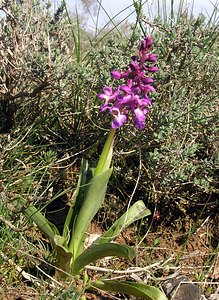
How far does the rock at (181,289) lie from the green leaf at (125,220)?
0.30 meters

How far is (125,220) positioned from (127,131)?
471mm

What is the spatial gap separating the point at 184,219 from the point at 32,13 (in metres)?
1.26

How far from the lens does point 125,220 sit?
220 centimetres

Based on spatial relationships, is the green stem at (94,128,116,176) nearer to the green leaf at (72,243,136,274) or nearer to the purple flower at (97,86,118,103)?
the purple flower at (97,86,118,103)

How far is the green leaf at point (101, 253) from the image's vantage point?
186 cm

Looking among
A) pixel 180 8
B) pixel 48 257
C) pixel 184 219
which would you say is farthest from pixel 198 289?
pixel 180 8

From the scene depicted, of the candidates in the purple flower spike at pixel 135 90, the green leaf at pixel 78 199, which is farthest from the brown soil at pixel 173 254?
the purple flower spike at pixel 135 90

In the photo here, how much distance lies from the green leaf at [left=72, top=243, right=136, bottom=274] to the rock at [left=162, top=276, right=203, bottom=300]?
0.38m

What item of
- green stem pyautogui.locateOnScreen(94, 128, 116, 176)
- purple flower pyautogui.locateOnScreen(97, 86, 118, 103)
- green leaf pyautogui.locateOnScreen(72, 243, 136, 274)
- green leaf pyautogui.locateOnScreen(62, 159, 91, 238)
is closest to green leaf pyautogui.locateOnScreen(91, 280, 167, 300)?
green leaf pyautogui.locateOnScreen(72, 243, 136, 274)

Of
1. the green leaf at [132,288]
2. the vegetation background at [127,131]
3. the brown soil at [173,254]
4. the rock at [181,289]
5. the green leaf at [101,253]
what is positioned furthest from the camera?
the vegetation background at [127,131]

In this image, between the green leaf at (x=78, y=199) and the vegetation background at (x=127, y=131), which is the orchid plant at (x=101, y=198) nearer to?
the green leaf at (x=78, y=199)

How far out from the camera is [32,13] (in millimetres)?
2566

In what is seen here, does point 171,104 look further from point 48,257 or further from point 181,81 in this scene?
point 48,257

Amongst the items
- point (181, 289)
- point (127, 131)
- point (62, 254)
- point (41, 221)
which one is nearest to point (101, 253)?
point (62, 254)
